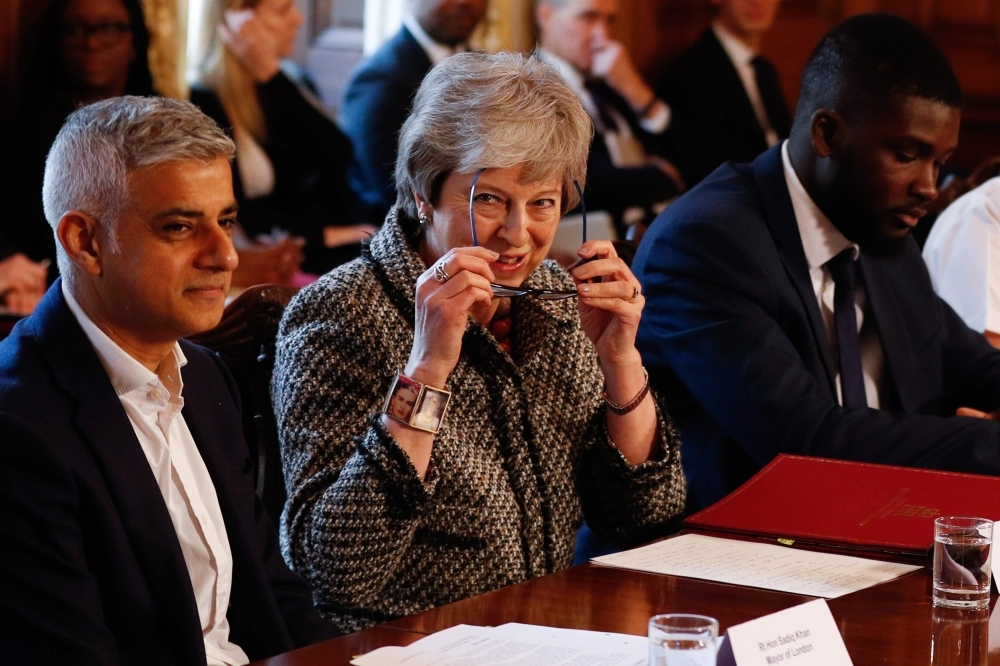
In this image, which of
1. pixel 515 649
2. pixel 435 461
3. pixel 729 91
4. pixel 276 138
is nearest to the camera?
pixel 515 649

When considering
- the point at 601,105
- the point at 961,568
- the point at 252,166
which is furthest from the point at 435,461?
the point at 601,105

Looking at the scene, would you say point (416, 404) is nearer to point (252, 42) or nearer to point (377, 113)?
point (252, 42)

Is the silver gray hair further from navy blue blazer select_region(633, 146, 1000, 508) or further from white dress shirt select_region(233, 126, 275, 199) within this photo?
white dress shirt select_region(233, 126, 275, 199)

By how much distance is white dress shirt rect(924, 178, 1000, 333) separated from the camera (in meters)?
3.28

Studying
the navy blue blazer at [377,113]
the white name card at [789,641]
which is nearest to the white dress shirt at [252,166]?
the navy blue blazer at [377,113]

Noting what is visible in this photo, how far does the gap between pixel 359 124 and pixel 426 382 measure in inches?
142

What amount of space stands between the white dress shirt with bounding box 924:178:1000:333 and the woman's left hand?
5.27 feet

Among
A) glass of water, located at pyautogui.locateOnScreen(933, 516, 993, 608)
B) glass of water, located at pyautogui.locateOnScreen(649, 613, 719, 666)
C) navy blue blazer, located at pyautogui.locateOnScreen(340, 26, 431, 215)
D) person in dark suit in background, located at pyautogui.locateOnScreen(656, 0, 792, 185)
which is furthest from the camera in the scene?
person in dark suit in background, located at pyautogui.locateOnScreen(656, 0, 792, 185)

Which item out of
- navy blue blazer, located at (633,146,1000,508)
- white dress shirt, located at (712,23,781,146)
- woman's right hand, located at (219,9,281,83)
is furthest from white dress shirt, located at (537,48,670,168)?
navy blue blazer, located at (633,146,1000,508)

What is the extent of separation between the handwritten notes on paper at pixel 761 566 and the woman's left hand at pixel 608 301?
330 mm

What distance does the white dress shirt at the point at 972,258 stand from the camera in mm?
3283

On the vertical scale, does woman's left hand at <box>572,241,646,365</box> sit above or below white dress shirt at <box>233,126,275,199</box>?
above

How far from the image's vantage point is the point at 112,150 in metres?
1.49

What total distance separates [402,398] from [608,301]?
1.25ft
